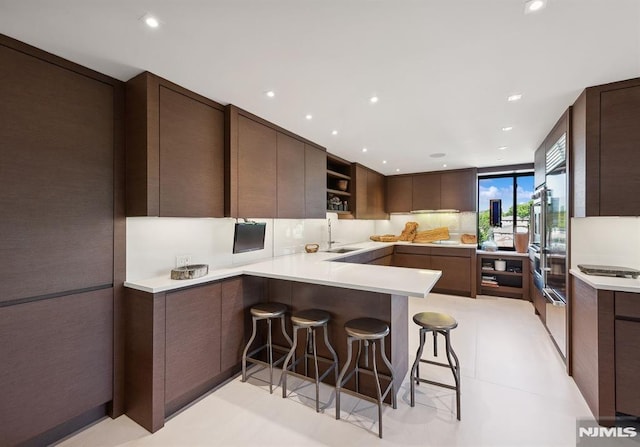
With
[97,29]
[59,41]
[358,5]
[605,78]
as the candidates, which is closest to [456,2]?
[358,5]

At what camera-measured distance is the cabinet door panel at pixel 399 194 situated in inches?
228

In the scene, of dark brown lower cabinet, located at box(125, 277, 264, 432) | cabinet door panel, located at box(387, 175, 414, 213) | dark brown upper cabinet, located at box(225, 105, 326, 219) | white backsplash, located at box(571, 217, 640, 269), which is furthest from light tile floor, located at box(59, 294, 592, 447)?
cabinet door panel, located at box(387, 175, 414, 213)

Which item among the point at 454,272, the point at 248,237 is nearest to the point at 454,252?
the point at 454,272

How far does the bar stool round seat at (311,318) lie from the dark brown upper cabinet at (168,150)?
116 centimetres

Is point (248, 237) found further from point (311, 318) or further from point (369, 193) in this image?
point (369, 193)

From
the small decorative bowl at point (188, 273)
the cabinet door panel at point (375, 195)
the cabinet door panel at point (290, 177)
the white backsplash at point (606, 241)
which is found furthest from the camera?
the cabinet door panel at point (375, 195)

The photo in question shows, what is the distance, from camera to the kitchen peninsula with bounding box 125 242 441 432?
1.83 metres

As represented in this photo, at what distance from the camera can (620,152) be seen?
1.99m

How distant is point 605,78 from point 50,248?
388 cm

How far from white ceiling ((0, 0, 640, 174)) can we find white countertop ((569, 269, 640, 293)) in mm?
1431

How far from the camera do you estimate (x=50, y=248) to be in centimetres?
166

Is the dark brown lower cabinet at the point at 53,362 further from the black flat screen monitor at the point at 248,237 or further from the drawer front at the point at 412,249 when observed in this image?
the drawer front at the point at 412,249

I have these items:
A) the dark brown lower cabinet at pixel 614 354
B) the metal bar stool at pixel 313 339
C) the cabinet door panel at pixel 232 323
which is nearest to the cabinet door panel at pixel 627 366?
the dark brown lower cabinet at pixel 614 354

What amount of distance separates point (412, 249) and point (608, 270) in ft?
10.9
